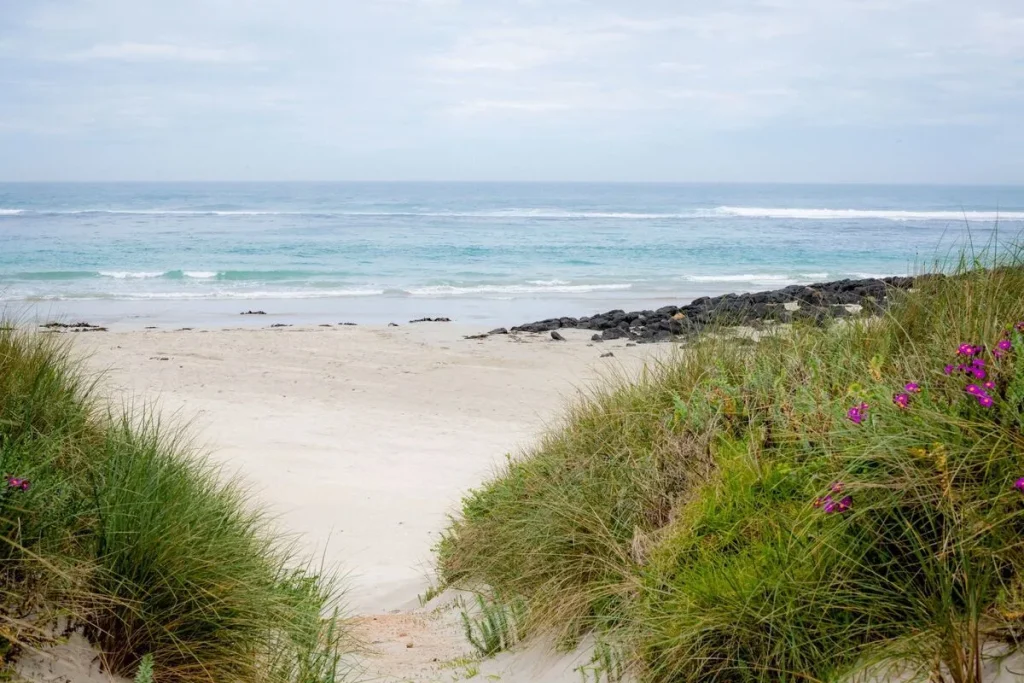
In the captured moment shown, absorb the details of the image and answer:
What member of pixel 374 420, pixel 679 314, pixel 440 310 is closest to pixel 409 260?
pixel 440 310

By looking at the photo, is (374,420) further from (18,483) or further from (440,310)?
(440,310)

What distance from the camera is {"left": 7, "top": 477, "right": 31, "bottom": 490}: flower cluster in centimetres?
304

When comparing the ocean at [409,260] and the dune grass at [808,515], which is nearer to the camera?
the dune grass at [808,515]

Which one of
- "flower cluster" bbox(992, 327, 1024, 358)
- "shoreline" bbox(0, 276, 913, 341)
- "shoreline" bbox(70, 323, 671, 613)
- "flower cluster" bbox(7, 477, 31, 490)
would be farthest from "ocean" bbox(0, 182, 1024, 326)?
"flower cluster" bbox(7, 477, 31, 490)

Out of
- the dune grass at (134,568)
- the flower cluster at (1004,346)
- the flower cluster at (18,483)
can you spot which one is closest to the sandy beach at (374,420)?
the dune grass at (134,568)

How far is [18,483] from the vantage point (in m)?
3.05

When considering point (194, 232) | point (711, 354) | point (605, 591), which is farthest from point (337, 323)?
point (194, 232)

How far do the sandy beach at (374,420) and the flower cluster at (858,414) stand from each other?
1.48m

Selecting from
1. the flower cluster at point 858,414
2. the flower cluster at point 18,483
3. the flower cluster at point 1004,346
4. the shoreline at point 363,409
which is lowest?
the shoreline at point 363,409

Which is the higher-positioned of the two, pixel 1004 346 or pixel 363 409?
pixel 1004 346

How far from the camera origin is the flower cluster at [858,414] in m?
3.30

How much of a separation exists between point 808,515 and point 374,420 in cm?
858

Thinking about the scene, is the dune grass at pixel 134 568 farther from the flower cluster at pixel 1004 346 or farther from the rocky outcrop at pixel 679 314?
the rocky outcrop at pixel 679 314

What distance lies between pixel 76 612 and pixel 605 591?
2.00m
